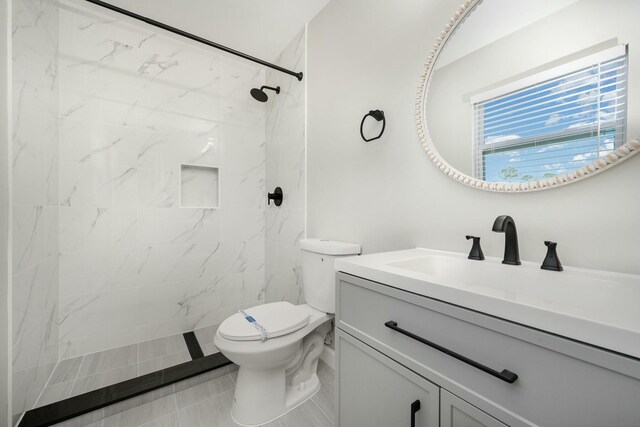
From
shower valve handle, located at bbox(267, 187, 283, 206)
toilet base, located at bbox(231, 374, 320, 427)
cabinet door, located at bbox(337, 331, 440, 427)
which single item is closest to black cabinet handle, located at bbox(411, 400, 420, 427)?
cabinet door, located at bbox(337, 331, 440, 427)

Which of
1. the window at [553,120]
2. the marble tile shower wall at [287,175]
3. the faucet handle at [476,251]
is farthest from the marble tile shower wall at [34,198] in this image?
the window at [553,120]

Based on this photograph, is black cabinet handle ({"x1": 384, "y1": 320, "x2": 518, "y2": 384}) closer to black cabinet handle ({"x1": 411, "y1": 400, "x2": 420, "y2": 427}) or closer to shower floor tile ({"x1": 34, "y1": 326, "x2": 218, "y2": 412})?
black cabinet handle ({"x1": 411, "y1": 400, "x2": 420, "y2": 427})

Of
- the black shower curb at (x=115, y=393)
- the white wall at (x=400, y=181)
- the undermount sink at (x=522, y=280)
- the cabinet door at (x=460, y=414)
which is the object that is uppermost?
the white wall at (x=400, y=181)

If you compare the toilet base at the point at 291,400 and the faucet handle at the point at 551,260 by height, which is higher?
the faucet handle at the point at 551,260

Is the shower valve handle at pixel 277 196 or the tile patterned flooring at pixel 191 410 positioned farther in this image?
the shower valve handle at pixel 277 196

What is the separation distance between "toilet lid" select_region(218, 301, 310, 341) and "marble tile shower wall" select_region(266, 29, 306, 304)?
0.49m

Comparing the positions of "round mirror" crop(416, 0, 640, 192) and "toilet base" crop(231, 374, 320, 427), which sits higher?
"round mirror" crop(416, 0, 640, 192)

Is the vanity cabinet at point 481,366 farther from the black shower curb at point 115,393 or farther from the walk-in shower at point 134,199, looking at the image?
the walk-in shower at point 134,199

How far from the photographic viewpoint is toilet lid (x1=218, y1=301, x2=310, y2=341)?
4.05 ft

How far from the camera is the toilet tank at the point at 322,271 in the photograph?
1.47 meters

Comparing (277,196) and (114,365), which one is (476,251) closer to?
(277,196)

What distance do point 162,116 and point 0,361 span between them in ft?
5.63

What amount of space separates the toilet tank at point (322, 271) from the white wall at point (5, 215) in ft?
4.37

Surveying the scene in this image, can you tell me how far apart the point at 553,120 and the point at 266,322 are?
1422mm
